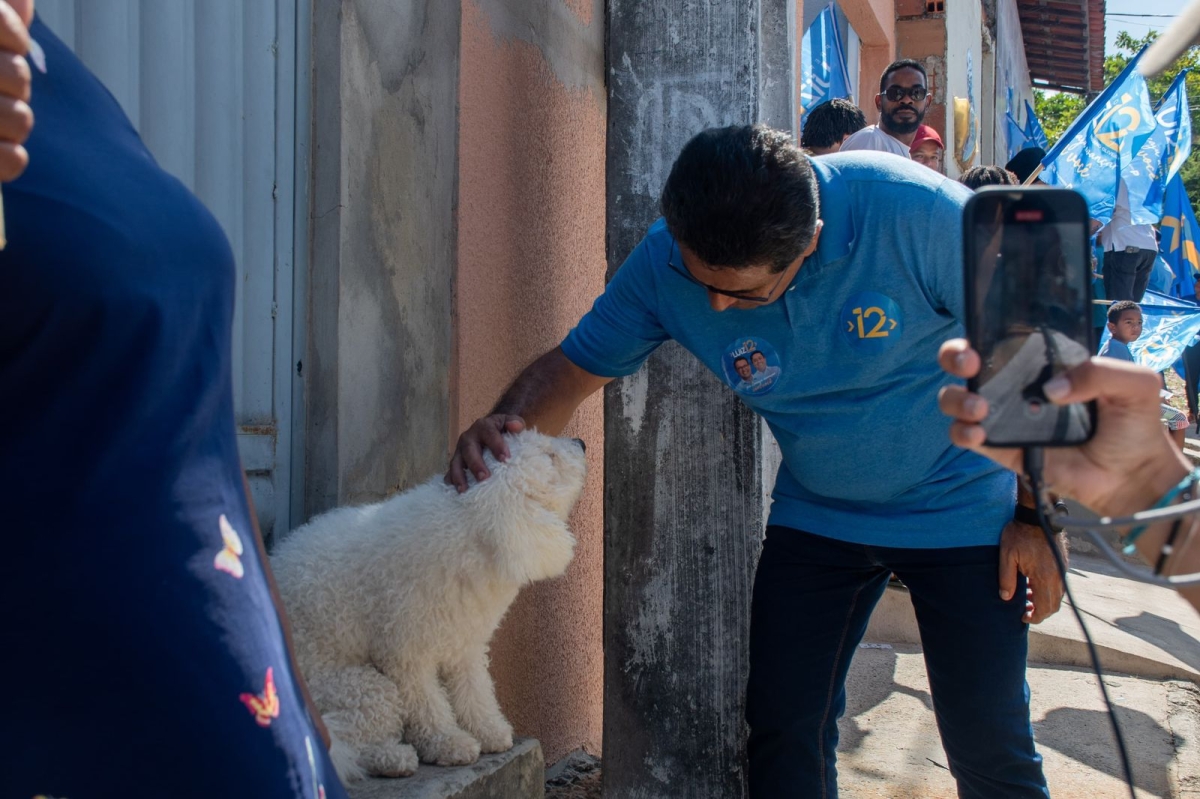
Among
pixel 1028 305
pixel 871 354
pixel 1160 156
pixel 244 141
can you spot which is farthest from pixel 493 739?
pixel 1160 156

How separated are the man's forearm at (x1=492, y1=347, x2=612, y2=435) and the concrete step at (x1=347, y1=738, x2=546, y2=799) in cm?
80

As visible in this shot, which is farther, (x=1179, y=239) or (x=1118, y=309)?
(x=1179, y=239)

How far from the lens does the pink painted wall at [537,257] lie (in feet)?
10.9

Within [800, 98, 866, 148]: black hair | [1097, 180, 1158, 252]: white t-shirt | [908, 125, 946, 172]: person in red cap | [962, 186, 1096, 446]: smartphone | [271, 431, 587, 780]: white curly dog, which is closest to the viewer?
[962, 186, 1096, 446]: smartphone

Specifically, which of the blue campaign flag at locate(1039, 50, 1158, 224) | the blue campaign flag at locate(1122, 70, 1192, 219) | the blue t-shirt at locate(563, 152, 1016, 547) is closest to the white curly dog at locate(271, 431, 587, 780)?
the blue t-shirt at locate(563, 152, 1016, 547)

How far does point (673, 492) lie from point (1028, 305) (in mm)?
2097

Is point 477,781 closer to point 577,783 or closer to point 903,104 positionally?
point 577,783

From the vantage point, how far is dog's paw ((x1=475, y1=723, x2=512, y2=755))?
2.54 metres

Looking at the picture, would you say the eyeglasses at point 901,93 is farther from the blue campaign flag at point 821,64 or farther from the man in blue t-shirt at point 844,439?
the man in blue t-shirt at point 844,439

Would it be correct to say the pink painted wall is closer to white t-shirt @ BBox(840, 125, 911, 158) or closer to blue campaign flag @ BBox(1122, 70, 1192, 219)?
white t-shirt @ BBox(840, 125, 911, 158)

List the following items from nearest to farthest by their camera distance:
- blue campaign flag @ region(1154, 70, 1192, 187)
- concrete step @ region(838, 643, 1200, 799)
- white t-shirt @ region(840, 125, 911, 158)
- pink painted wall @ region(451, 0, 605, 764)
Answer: pink painted wall @ region(451, 0, 605, 764) < concrete step @ region(838, 643, 1200, 799) < white t-shirt @ region(840, 125, 911, 158) < blue campaign flag @ region(1154, 70, 1192, 187)

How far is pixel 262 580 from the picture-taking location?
131cm

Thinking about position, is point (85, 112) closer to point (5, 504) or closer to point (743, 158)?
point (5, 504)

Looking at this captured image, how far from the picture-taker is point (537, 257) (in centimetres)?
376
